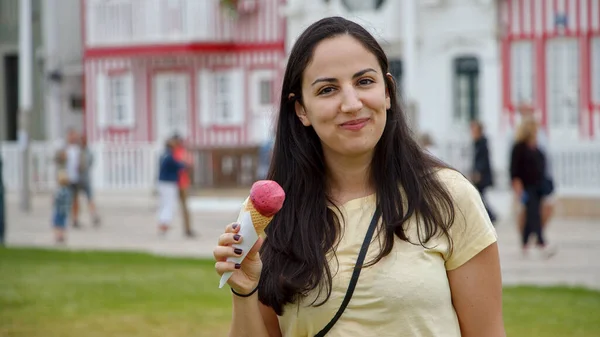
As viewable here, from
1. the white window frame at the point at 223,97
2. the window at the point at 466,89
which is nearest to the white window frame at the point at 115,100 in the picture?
the white window frame at the point at 223,97

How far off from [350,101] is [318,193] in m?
0.31

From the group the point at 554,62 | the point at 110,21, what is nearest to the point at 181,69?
the point at 110,21

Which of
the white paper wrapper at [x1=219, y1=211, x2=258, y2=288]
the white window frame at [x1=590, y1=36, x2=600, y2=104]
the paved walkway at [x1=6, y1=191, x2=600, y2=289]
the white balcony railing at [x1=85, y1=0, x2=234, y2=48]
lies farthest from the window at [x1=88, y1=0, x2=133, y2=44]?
the white paper wrapper at [x1=219, y1=211, x2=258, y2=288]

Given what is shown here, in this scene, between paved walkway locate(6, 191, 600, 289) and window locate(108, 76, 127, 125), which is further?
window locate(108, 76, 127, 125)

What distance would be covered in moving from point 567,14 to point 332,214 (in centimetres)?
2791

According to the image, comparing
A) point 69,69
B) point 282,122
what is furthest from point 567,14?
point 282,122

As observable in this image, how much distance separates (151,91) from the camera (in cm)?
3831

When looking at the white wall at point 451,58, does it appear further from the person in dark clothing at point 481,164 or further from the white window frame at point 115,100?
the white window frame at point 115,100

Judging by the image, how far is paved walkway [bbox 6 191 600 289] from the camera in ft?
50.6

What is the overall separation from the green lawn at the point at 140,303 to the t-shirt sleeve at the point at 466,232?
655cm

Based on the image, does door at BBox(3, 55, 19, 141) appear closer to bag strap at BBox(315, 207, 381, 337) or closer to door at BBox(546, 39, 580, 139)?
door at BBox(546, 39, 580, 139)

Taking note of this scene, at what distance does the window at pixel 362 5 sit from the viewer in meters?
33.1

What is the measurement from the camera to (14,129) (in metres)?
44.5

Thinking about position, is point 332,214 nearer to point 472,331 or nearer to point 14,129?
point 472,331
